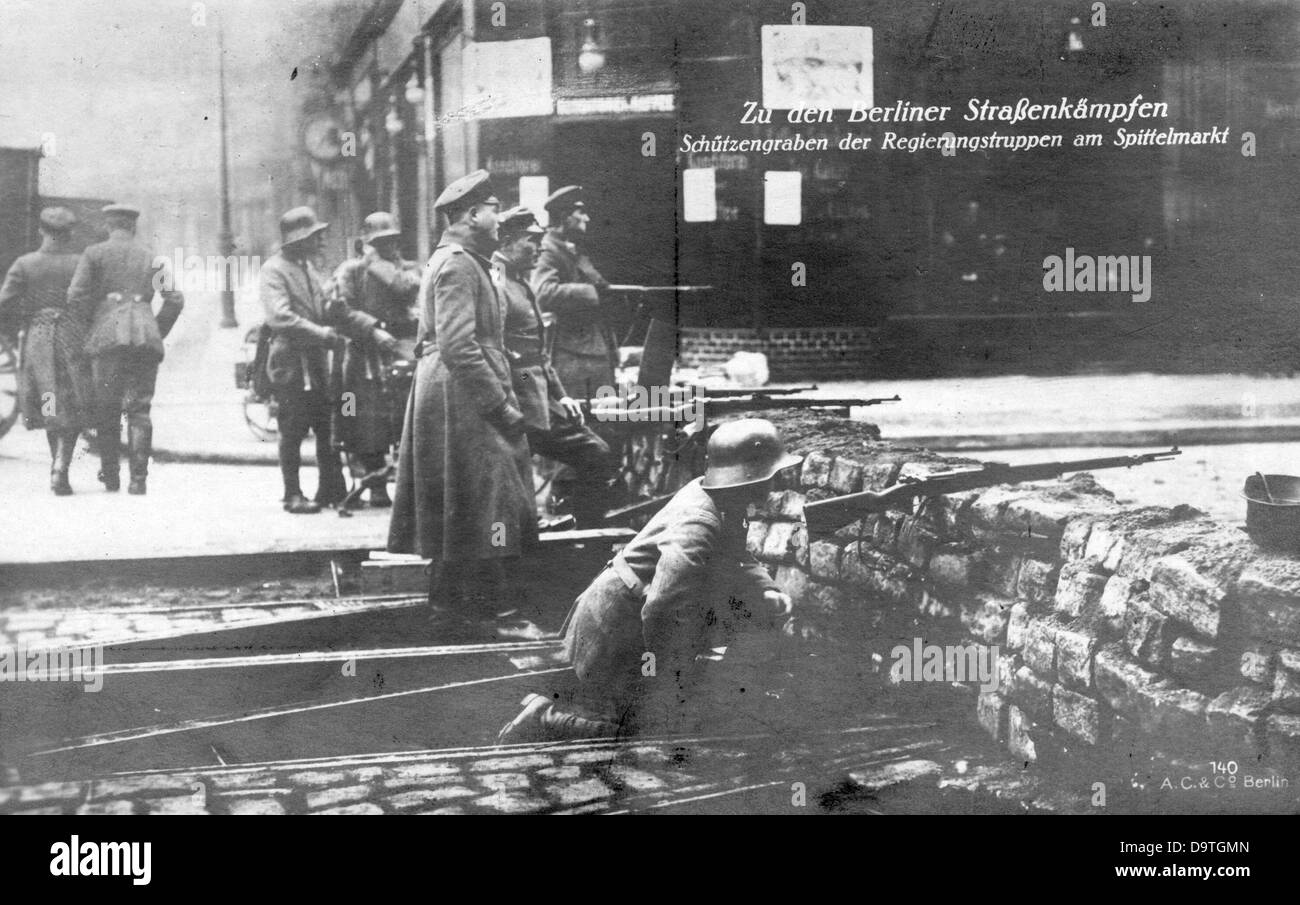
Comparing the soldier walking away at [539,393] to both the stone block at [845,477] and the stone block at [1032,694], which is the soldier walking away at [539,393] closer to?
the stone block at [845,477]

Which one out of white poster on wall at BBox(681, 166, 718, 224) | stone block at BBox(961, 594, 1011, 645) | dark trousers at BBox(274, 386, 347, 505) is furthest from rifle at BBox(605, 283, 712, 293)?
stone block at BBox(961, 594, 1011, 645)

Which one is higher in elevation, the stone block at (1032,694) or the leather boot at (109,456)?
the leather boot at (109,456)

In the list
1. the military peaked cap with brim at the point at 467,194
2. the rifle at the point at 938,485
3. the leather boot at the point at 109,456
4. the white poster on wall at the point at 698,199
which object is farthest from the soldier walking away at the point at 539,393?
the leather boot at the point at 109,456

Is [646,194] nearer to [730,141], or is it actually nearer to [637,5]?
[730,141]

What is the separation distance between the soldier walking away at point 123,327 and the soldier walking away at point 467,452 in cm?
103

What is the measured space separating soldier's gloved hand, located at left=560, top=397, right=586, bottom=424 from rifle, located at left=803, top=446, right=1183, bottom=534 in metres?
0.96

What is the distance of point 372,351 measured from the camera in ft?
17.3

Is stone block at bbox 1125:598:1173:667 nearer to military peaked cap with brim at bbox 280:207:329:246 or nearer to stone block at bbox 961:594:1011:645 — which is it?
stone block at bbox 961:594:1011:645

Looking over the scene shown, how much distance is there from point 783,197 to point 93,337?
9.13ft

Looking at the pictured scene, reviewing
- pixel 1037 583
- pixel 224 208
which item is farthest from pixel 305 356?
pixel 1037 583

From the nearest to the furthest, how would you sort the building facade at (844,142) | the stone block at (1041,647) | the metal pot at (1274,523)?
the metal pot at (1274,523) < the stone block at (1041,647) < the building facade at (844,142)

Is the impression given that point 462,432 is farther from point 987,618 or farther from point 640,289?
point 987,618

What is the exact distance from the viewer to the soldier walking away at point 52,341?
16.9 feet
